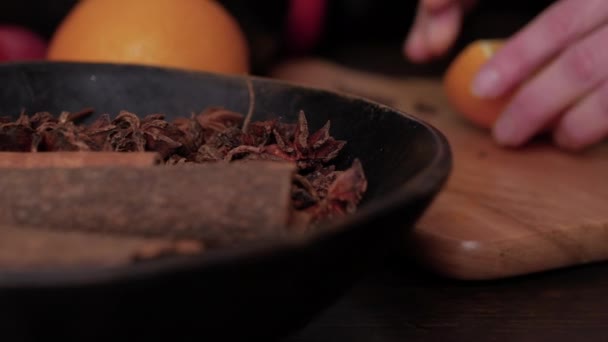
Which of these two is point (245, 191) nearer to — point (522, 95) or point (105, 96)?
point (105, 96)

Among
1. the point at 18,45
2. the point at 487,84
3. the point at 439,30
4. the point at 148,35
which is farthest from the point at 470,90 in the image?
the point at 18,45

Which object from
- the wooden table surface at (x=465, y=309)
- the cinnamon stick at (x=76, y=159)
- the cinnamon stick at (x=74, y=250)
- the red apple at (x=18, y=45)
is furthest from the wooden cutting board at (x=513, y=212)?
the red apple at (x=18, y=45)

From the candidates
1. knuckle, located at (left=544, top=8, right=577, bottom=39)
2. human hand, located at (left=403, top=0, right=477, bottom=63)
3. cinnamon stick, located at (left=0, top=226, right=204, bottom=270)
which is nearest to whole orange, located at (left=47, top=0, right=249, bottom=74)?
human hand, located at (left=403, top=0, right=477, bottom=63)

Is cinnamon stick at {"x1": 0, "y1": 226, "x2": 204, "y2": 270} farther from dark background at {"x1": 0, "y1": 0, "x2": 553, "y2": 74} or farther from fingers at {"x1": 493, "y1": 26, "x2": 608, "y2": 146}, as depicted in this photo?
dark background at {"x1": 0, "y1": 0, "x2": 553, "y2": 74}

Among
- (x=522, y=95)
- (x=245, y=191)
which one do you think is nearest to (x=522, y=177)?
(x=522, y=95)

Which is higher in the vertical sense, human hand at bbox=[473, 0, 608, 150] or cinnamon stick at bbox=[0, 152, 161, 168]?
cinnamon stick at bbox=[0, 152, 161, 168]

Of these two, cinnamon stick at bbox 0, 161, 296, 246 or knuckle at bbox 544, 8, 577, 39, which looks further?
knuckle at bbox 544, 8, 577, 39

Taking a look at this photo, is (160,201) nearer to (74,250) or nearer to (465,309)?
(74,250)
